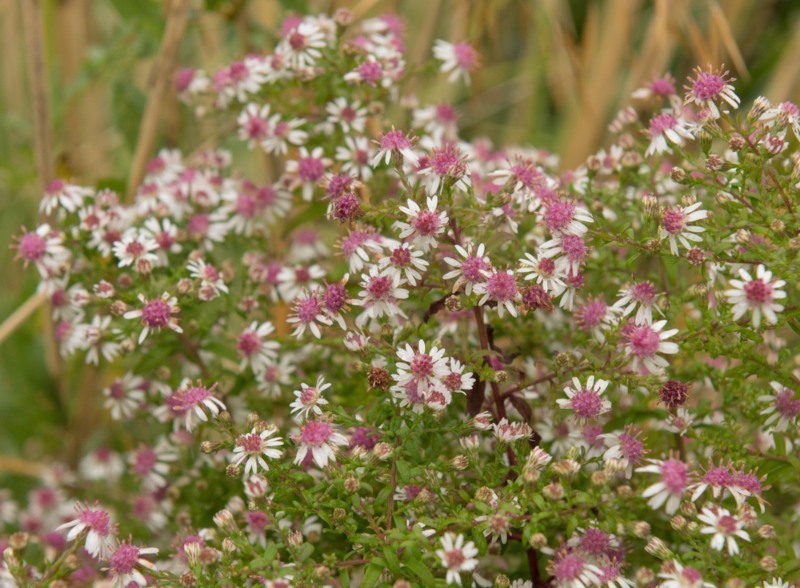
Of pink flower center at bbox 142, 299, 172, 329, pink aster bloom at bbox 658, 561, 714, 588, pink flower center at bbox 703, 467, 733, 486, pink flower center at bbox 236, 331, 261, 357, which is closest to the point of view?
pink aster bloom at bbox 658, 561, 714, 588

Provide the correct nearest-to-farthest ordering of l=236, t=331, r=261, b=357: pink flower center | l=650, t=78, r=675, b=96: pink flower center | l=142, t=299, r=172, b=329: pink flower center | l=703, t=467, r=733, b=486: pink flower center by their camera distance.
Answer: l=703, t=467, r=733, b=486: pink flower center < l=142, t=299, r=172, b=329: pink flower center < l=236, t=331, r=261, b=357: pink flower center < l=650, t=78, r=675, b=96: pink flower center

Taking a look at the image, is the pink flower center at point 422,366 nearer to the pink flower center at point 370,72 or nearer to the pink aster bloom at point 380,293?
the pink aster bloom at point 380,293

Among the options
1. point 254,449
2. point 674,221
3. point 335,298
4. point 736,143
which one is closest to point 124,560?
point 254,449

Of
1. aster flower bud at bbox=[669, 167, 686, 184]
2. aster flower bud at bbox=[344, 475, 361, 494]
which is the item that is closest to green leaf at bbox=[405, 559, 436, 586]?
aster flower bud at bbox=[344, 475, 361, 494]

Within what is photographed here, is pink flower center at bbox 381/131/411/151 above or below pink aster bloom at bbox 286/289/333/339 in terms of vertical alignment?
above

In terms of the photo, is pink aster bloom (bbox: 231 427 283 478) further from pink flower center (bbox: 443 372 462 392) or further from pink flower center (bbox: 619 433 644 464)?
pink flower center (bbox: 619 433 644 464)

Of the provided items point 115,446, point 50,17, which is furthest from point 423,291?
point 50,17
